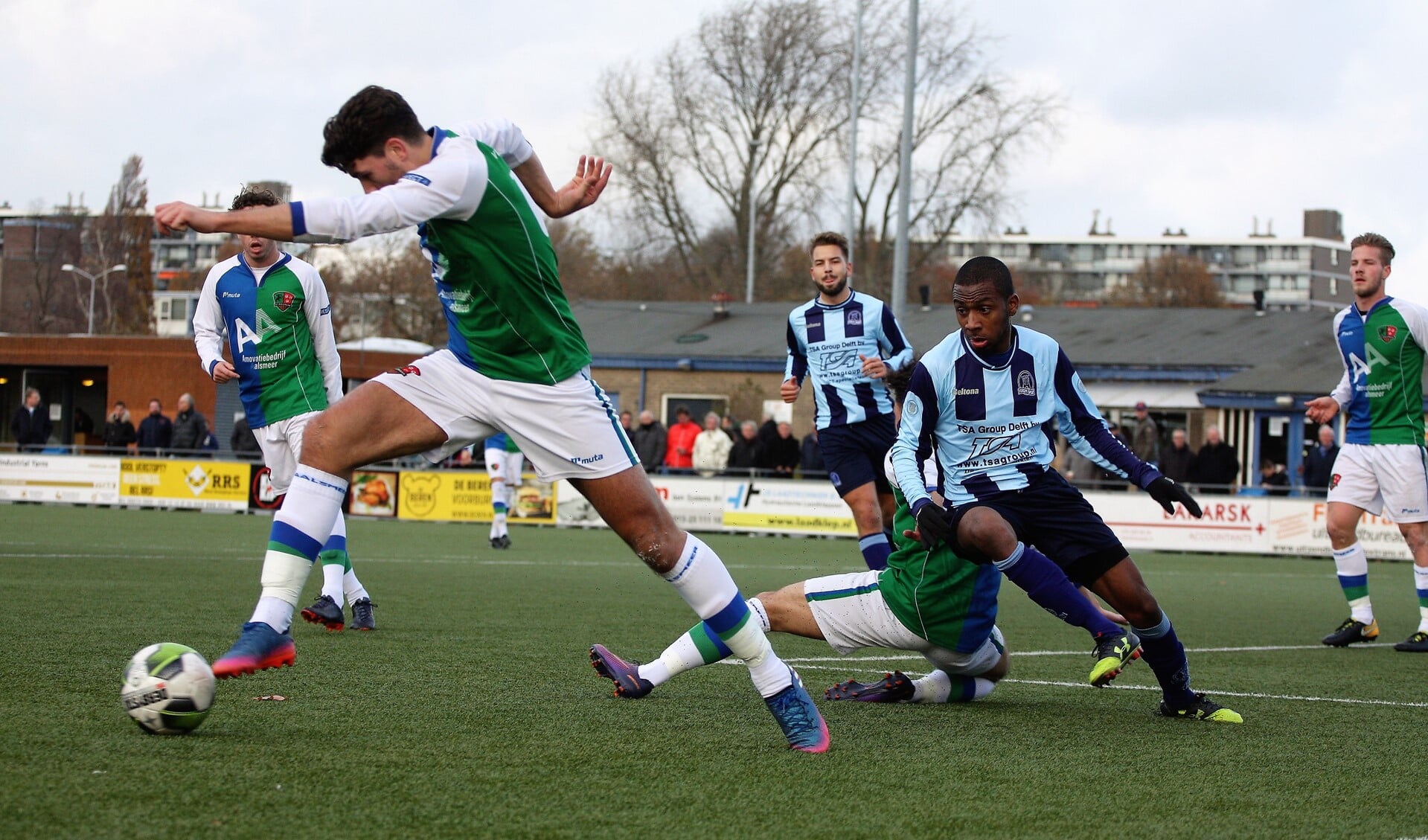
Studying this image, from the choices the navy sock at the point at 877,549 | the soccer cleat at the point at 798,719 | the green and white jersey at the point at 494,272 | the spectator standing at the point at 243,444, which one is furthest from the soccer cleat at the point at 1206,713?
the spectator standing at the point at 243,444

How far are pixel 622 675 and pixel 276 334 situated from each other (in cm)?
351

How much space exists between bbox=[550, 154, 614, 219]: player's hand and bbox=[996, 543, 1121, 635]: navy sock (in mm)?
2065

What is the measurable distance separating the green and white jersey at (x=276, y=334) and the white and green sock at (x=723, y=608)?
3893mm

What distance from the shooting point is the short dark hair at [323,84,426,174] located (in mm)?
4805

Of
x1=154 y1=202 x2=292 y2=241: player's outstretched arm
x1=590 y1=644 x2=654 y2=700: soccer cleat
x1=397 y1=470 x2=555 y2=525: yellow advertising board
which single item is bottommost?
x1=397 y1=470 x2=555 y2=525: yellow advertising board

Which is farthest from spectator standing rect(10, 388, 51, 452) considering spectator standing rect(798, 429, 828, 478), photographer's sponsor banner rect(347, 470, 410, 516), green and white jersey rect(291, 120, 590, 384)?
green and white jersey rect(291, 120, 590, 384)

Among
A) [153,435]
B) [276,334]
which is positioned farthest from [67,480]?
[276,334]

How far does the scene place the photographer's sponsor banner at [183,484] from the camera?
25562 millimetres

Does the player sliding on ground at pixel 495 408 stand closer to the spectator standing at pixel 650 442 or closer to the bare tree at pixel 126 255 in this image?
the spectator standing at pixel 650 442

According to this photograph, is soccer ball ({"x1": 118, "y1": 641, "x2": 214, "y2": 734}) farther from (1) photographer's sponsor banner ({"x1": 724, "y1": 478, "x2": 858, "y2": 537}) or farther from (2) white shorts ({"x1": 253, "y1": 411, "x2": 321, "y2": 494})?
(1) photographer's sponsor banner ({"x1": 724, "y1": 478, "x2": 858, "y2": 537})

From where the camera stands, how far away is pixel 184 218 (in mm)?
4406

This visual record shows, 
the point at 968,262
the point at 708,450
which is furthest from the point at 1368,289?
the point at 708,450

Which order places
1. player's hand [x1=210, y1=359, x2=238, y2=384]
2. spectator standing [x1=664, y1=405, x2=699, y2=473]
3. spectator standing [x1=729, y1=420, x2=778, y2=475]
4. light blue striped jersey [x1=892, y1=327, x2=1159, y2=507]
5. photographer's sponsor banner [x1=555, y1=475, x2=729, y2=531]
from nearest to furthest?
light blue striped jersey [x1=892, y1=327, x2=1159, y2=507] < player's hand [x1=210, y1=359, x2=238, y2=384] < photographer's sponsor banner [x1=555, y1=475, x2=729, y2=531] < spectator standing [x1=729, y1=420, x2=778, y2=475] < spectator standing [x1=664, y1=405, x2=699, y2=473]

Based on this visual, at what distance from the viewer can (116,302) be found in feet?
271
